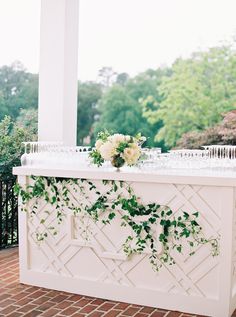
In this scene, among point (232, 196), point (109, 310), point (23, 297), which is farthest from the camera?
point (23, 297)

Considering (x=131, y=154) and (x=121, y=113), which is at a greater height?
(x=121, y=113)

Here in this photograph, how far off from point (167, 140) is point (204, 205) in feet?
31.4

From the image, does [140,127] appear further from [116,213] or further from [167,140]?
[116,213]

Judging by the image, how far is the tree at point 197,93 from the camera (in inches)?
495

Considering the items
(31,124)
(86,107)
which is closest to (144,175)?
(31,124)

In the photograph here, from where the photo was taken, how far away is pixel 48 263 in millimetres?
4641

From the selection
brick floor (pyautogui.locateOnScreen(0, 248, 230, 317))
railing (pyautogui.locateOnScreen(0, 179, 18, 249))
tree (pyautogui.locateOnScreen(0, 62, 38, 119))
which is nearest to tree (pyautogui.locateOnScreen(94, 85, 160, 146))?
tree (pyautogui.locateOnScreen(0, 62, 38, 119))

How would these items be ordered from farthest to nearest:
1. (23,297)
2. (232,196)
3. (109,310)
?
(23,297), (109,310), (232,196)

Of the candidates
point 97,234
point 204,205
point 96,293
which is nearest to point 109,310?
point 96,293

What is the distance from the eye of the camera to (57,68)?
6070mm

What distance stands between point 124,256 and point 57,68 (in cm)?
270

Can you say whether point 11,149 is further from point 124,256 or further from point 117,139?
point 124,256

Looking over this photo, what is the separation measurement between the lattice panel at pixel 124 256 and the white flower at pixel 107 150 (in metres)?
0.24

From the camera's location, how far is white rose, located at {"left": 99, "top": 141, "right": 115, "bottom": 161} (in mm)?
4270
